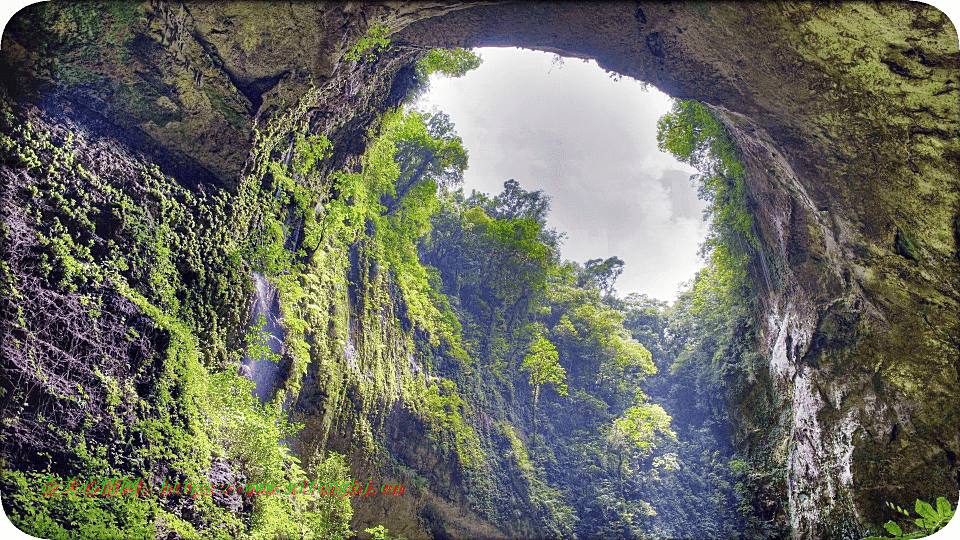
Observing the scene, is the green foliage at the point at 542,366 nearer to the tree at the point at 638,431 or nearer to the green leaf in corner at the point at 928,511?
the tree at the point at 638,431

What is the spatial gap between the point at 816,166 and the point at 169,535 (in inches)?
311

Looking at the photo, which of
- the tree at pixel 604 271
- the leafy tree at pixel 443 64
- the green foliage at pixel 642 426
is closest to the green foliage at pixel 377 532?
the leafy tree at pixel 443 64

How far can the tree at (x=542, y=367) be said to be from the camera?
15203 millimetres

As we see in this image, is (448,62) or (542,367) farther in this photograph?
(542,367)

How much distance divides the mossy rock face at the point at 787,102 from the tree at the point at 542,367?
29.1 feet

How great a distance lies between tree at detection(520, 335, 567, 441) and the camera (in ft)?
49.9

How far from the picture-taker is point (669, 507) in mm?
13328

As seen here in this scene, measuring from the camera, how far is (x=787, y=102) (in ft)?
18.5

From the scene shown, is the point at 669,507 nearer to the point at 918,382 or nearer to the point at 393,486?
the point at 393,486

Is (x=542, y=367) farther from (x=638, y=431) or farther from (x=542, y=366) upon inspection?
(x=638, y=431)

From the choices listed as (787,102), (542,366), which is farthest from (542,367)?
(787,102)

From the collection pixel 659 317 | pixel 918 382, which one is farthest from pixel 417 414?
pixel 659 317

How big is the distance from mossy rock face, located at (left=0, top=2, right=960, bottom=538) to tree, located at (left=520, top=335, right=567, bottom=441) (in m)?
8.88

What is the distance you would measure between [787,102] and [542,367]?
434 inches
